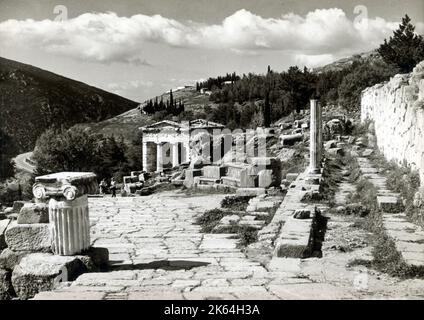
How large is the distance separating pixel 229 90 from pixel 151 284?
65.5 m

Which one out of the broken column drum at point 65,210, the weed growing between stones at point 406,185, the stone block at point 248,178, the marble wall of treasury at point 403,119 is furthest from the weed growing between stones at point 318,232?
the stone block at point 248,178

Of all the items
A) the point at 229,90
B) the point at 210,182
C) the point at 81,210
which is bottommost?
the point at 210,182

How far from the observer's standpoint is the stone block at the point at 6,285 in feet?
17.9

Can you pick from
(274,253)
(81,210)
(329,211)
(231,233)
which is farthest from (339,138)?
(81,210)

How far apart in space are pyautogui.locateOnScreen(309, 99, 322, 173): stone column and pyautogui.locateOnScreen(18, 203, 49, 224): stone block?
1018 cm

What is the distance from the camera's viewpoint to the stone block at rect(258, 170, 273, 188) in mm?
14000

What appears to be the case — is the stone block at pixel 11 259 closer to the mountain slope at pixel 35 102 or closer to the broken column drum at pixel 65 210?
the broken column drum at pixel 65 210

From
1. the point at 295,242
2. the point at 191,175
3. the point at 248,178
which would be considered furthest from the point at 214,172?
the point at 295,242

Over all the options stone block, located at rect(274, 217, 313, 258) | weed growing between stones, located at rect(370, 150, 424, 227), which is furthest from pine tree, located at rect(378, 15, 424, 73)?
stone block, located at rect(274, 217, 313, 258)

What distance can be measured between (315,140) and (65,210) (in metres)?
10.9

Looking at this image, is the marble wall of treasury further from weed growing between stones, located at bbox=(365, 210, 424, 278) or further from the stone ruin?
the stone ruin

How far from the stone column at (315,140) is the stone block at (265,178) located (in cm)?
147

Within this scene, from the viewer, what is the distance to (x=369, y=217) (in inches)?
352
